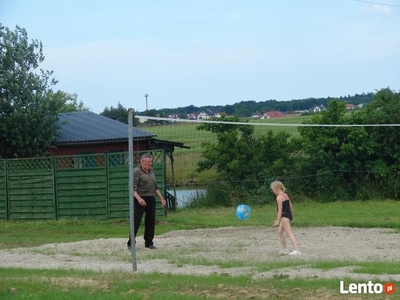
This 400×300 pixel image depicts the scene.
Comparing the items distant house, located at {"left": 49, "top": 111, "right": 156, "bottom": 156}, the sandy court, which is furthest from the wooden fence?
distant house, located at {"left": 49, "top": 111, "right": 156, "bottom": 156}

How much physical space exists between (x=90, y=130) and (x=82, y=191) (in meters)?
10.9

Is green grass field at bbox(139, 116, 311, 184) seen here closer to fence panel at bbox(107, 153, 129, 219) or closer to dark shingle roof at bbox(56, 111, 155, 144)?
dark shingle roof at bbox(56, 111, 155, 144)

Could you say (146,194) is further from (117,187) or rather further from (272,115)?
(272,115)

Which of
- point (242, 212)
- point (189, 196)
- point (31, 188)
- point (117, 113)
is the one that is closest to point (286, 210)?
point (242, 212)

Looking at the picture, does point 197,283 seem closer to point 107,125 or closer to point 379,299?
point 379,299

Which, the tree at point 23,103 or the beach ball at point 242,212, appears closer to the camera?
the beach ball at point 242,212

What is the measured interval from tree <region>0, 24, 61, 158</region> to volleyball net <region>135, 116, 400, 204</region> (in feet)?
13.1

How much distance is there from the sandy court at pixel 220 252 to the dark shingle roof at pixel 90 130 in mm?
14042

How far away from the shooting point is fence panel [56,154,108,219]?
80.9 feet

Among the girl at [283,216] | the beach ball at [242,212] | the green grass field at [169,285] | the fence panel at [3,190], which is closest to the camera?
the green grass field at [169,285]

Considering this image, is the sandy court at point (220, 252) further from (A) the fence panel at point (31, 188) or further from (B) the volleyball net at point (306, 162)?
(B) the volleyball net at point (306, 162)

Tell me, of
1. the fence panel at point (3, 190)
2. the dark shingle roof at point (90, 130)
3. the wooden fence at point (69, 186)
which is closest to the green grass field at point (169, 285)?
the wooden fence at point (69, 186)

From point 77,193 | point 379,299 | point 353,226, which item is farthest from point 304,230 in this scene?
point 379,299

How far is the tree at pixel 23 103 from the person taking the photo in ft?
97.5
